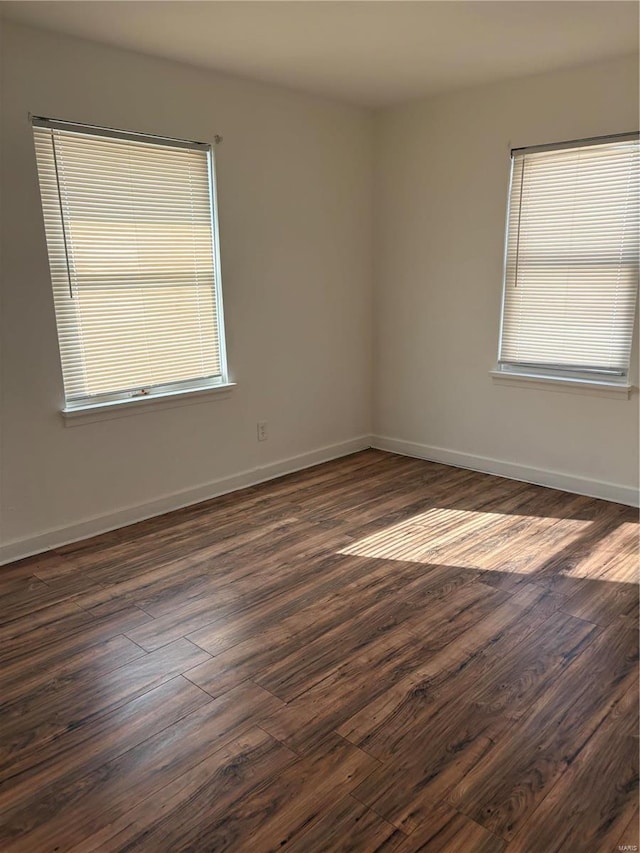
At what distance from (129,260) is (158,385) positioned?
715 millimetres

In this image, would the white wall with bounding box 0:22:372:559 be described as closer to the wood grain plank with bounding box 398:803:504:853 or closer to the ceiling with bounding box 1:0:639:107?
the ceiling with bounding box 1:0:639:107

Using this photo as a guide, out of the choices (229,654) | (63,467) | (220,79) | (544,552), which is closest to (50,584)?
(63,467)

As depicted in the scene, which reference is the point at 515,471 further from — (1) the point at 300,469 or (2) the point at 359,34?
(2) the point at 359,34

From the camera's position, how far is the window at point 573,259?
11.5 ft

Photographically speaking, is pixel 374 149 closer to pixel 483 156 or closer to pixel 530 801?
pixel 483 156

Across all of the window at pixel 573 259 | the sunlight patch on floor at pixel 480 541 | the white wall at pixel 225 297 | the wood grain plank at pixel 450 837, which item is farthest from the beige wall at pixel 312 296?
the wood grain plank at pixel 450 837

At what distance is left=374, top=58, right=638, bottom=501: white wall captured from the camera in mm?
3646

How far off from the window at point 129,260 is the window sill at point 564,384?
189cm

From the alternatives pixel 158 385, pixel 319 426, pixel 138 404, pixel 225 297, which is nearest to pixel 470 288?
pixel 319 426

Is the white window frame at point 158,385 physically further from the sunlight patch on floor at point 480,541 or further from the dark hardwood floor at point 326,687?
the sunlight patch on floor at point 480,541

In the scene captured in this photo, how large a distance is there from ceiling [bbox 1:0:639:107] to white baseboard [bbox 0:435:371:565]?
2410 millimetres

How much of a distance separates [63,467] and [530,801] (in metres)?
2.61

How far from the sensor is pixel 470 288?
13.8 ft

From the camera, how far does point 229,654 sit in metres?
2.35
